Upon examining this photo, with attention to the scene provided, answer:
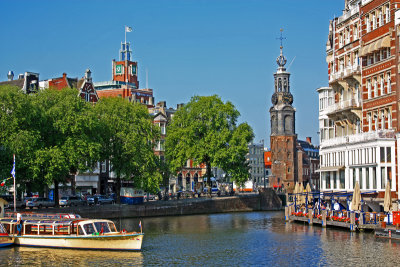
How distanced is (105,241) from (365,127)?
110 feet

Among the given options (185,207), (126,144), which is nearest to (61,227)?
(126,144)

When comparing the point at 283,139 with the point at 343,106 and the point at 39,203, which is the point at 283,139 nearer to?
the point at 343,106

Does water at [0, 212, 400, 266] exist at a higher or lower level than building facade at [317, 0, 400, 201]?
lower

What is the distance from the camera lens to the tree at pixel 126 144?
88.2 metres

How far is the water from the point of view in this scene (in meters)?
44.5

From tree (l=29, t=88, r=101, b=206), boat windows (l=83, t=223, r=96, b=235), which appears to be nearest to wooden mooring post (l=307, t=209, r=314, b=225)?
tree (l=29, t=88, r=101, b=206)

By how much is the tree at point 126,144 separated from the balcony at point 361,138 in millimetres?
24337

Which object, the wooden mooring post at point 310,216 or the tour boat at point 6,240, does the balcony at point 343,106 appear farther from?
the tour boat at point 6,240

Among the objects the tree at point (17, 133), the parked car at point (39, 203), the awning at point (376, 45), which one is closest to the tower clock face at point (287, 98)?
the parked car at point (39, 203)

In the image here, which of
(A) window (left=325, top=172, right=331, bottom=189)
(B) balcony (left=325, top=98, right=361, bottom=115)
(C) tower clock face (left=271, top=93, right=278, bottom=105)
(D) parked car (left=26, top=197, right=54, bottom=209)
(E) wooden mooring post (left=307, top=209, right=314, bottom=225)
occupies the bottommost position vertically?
(E) wooden mooring post (left=307, top=209, right=314, bottom=225)

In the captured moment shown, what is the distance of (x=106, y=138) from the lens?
8794 cm

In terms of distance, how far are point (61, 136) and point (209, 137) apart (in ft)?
105

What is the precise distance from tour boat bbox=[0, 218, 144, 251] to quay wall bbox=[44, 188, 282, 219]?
23004 millimetres

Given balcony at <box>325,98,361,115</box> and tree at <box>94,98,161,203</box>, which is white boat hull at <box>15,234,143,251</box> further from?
tree at <box>94,98,161,203</box>
